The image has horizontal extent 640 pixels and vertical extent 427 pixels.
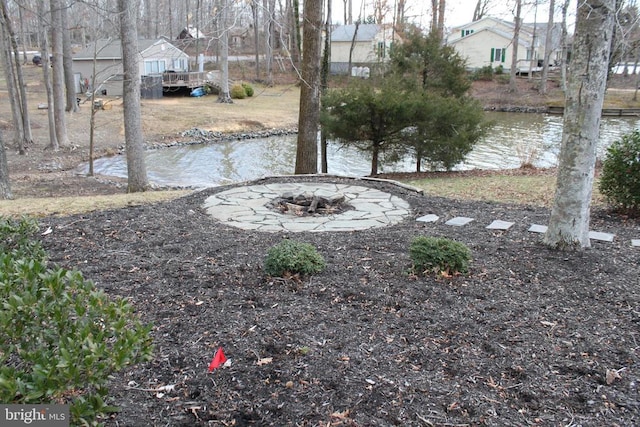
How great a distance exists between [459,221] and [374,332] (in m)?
2.64

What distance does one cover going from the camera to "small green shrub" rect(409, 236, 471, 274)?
11.5ft

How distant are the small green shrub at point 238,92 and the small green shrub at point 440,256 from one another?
26.9m

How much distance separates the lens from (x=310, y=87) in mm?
8430

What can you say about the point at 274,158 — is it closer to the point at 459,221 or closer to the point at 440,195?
the point at 440,195

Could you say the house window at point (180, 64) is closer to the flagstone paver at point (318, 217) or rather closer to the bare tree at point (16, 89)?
the bare tree at point (16, 89)

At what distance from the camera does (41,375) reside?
165 cm

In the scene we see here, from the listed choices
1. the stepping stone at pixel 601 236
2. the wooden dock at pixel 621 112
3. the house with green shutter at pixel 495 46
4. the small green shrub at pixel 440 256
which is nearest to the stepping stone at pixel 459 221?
the stepping stone at pixel 601 236

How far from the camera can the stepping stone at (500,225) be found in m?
4.78

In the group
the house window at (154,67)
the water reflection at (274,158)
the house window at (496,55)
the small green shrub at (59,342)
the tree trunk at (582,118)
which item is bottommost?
the water reflection at (274,158)

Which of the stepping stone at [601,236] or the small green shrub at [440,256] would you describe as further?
the stepping stone at [601,236]

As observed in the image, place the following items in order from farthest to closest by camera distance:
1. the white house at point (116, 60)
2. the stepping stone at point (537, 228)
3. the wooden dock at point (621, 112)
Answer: the white house at point (116, 60) → the wooden dock at point (621, 112) → the stepping stone at point (537, 228)

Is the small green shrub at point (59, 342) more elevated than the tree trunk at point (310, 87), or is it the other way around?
the tree trunk at point (310, 87)

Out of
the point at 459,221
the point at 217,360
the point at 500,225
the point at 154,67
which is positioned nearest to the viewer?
the point at 217,360

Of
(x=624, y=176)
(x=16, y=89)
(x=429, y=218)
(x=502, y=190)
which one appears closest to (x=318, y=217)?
(x=429, y=218)
